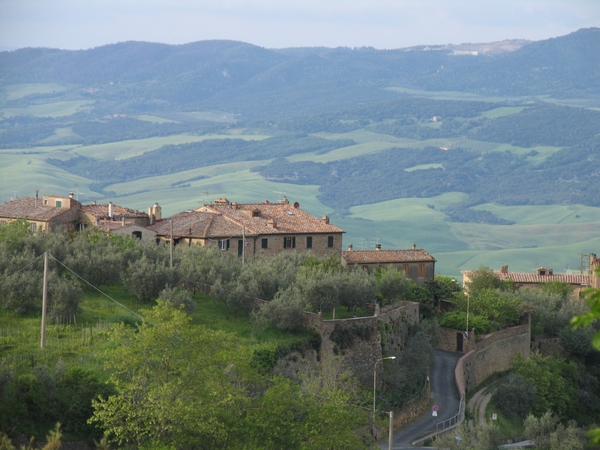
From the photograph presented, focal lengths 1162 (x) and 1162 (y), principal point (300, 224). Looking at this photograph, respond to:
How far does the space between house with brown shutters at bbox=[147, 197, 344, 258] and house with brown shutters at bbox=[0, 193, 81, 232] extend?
17.1ft

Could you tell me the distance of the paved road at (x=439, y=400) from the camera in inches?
1849

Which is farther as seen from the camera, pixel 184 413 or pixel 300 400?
pixel 300 400

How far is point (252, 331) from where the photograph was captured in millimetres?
47438

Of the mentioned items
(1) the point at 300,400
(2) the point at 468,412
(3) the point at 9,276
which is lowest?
(2) the point at 468,412

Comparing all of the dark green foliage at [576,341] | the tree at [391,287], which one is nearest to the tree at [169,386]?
the tree at [391,287]

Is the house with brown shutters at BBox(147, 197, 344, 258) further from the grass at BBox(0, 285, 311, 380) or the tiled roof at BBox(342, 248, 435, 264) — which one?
the grass at BBox(0, 285, 311, 380)

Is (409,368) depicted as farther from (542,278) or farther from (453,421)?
(542,278)

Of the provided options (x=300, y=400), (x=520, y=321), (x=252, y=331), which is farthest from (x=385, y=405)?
(x=520, y=321)

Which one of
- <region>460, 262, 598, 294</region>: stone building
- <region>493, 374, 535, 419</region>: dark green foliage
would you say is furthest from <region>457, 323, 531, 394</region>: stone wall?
<region>460, 262, 598, 294</region>: stone building

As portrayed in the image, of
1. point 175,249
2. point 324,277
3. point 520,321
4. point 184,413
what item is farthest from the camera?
point 520,321

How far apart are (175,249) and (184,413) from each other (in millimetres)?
28058

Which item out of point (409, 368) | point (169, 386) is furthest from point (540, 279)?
point (169, 386)

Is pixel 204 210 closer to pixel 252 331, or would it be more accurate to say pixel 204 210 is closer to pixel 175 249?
pixel 175 249

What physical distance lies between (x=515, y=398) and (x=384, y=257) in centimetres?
1886
